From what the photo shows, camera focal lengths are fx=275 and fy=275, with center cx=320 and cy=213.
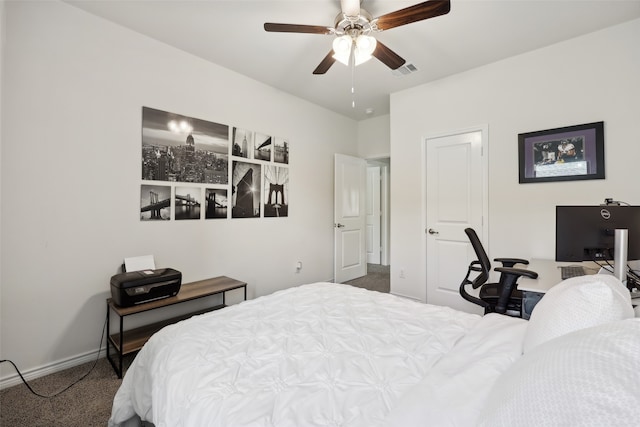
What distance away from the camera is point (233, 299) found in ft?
10.4

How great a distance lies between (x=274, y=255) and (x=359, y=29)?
2613 mm

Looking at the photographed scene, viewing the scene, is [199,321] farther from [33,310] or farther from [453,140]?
[453,140]

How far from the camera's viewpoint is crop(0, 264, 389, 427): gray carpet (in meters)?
1.60

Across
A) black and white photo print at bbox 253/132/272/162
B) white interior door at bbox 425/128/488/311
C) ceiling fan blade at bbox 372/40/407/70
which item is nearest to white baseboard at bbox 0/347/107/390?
black and white photo print at bbox 253/132/272/162

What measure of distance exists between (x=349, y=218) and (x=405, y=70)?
7.58 ft

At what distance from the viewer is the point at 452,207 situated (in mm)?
3303

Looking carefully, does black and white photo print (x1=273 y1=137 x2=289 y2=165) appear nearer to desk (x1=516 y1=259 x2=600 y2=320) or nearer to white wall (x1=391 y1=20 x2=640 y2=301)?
white wall (x1=391 y1=20 x2=640 y2=301)

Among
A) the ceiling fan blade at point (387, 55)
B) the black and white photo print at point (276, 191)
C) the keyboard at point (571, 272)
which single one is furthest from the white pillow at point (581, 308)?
the black and white photo print at point (276, 191)

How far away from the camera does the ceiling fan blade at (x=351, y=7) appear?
188 cm

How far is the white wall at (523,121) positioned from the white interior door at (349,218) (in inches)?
37.0

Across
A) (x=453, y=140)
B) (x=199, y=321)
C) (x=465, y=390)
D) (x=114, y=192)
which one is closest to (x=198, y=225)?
(x=114, y=192)

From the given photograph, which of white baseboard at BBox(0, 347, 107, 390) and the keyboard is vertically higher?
the keyboard

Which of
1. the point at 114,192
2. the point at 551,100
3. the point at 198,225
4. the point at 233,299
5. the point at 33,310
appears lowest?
Answer: the point at 233,299

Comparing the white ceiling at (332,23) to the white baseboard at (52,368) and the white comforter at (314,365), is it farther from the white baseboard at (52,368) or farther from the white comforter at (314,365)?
the white baseboard at (52,368)
